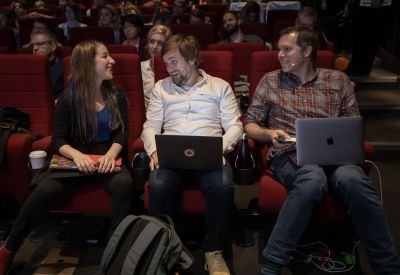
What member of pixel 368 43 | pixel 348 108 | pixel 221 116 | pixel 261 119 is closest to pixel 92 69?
pixel 221 116

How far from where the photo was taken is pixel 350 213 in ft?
6.21

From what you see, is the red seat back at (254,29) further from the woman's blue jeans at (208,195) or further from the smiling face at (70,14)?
the woman's blue jeans at (208,195)

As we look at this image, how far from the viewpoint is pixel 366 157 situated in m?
2.09

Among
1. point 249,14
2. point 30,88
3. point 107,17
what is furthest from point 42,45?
point 249,14

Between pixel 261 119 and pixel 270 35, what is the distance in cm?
302

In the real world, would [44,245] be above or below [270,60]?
below

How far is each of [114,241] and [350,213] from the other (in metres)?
0.93

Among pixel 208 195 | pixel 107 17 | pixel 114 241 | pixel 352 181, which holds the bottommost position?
pixel 114 241

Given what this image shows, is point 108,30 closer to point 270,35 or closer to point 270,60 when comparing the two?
point 270,35

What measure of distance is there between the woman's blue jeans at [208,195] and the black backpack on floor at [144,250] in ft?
0.41

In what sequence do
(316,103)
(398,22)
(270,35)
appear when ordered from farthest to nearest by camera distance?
(270,35) → (398,22) → (316,103)

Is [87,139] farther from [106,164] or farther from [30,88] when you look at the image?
[30,88]

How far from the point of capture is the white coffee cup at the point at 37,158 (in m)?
2.10

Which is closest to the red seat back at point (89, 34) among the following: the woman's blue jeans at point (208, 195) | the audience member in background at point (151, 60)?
the audience member in background at point (151, 60)
